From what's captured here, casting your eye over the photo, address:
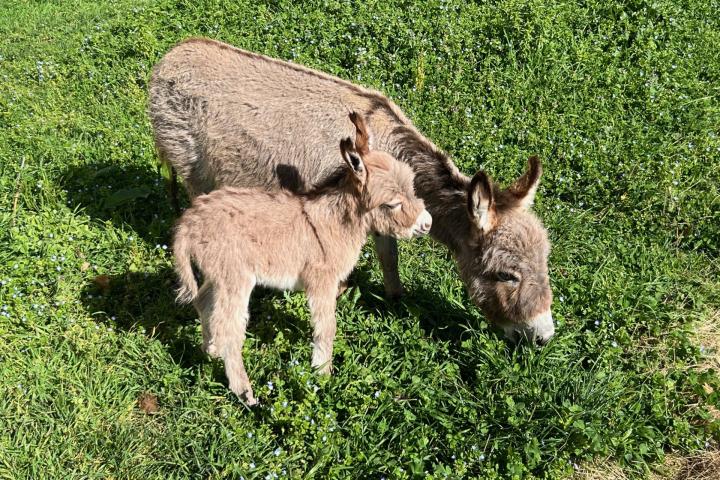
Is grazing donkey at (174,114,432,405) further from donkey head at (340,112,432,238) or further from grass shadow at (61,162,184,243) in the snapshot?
→ grass shadow at (61,162,184,243)

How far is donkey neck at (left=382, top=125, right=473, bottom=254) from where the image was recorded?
4219 millimetres

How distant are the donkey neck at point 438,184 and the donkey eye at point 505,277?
0.35m

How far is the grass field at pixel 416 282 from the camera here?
143 inches

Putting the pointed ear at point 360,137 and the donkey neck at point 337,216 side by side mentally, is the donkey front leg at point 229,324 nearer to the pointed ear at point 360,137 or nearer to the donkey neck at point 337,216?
the donkey neck at point 337,216

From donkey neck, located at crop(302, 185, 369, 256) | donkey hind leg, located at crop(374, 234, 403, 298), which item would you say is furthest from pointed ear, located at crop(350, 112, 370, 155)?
donkey hind leg, located at crop(374, 234, 403, 298)

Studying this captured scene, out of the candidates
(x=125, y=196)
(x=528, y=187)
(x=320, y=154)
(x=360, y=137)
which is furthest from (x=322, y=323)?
(x=125, y=196)

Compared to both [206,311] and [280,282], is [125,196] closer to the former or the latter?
[206,311]

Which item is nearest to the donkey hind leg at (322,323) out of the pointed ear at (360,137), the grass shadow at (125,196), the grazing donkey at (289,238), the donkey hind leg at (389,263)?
the grazing donkey at (289,238)

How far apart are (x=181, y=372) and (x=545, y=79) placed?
195 inches

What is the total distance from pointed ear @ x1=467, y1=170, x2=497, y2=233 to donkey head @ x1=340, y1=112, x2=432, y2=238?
32 centimetres

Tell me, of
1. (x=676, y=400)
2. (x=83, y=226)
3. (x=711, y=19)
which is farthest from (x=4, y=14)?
(x=676, y=400)

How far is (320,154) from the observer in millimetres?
4523

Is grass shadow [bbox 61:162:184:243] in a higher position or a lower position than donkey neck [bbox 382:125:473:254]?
lower

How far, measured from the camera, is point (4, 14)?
10695mm
